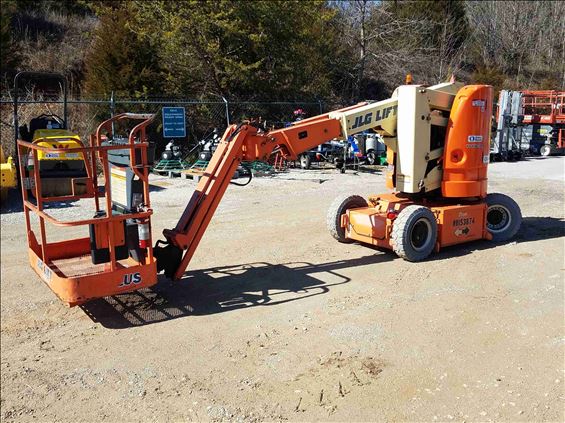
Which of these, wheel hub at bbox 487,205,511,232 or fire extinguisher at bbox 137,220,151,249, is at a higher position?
fire extinguisher at bbox 137,220,151,249

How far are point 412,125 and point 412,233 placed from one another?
143 cm

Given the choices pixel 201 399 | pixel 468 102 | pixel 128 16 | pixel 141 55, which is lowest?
pixel 201 399

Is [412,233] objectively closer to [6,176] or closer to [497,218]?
[497,218]

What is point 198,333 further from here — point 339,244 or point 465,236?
point 465,236

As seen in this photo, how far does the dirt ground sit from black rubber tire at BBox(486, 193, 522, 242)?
29 cm

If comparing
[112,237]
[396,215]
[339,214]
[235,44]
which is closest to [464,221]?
[396,215]

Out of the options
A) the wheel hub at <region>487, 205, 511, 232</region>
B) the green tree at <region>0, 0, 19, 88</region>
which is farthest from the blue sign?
the wheel hub at <region>487, 205, 511, 232</region>

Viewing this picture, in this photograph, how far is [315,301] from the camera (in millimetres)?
6305

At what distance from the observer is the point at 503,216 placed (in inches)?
349

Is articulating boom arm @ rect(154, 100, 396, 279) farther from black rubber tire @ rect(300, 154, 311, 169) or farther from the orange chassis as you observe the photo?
black rubber tire @ rect(300, 154, 311, 169)

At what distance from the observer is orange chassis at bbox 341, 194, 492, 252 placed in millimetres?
7938

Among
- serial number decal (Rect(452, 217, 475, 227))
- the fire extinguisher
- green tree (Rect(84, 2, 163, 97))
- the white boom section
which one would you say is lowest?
serial number decal (Rect(452, 217, 475, 227))

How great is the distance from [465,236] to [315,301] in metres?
3.05

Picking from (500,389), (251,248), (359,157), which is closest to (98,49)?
(359,157)
